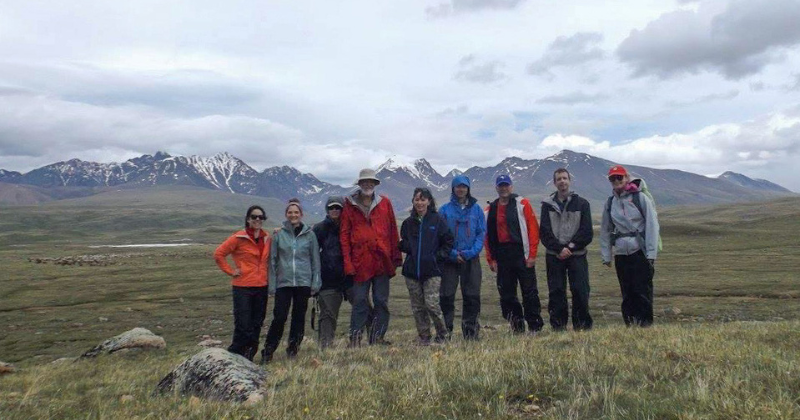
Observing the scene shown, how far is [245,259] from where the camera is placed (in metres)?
8.84

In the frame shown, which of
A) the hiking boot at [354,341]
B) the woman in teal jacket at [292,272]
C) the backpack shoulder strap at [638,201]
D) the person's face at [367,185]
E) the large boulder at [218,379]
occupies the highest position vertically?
the person's face at [367,185]

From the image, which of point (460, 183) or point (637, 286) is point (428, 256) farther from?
point (637, 286)

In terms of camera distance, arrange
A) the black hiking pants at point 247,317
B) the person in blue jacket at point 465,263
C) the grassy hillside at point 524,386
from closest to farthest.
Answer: the grassy hillside at point 524,386
the black hiking pants at point 247,317
the person in blue jacket at point 465,263

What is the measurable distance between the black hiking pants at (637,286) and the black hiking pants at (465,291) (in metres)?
2.51

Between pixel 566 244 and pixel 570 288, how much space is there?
0.83 metres

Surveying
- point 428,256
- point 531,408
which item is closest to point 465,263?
point 428,256

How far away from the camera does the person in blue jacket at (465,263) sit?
9.55 m

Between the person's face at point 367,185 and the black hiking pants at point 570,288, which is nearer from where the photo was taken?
the person's face at point 367,185

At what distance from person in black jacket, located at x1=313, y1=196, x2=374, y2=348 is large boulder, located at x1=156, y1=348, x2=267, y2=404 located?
312 cm

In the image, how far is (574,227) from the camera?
9.52 metres

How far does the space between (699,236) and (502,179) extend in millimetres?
65089

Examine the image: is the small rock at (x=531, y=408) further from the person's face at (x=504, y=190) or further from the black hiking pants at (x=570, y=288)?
the person's face at (x=504, y=190)

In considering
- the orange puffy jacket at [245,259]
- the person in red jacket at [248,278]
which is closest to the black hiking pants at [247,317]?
the person in red jacket at [248,278]

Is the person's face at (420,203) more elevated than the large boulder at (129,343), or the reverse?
the person's face at (420,203)
